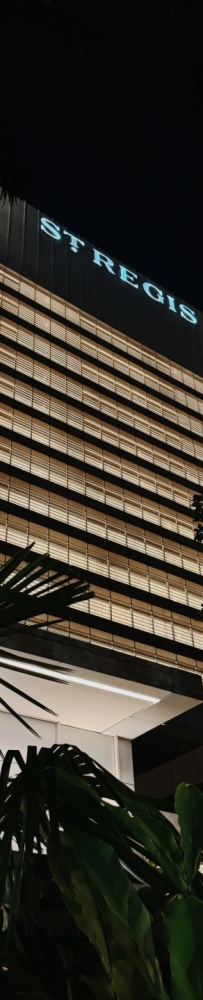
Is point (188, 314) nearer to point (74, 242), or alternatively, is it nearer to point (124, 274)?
point (124, 274)

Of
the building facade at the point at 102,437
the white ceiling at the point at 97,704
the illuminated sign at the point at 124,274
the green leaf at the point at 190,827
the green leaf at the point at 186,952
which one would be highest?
the illuminated sign at the point at 124,274

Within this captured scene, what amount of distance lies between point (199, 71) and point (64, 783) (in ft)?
35.6

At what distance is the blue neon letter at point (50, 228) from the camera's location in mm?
40156

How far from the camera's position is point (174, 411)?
41312mm

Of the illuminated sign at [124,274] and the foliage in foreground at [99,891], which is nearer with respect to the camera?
the foliage in foreground at [99,891]

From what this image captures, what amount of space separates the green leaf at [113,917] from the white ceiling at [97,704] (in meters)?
14.8

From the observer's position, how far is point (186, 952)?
214 centimetres

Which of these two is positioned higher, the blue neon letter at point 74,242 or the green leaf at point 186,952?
the blue neon letter at point 74,242

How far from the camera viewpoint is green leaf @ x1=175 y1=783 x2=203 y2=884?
8.13ft

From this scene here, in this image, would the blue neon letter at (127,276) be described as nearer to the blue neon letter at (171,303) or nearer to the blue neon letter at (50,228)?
the blue neon letter at (171,303)

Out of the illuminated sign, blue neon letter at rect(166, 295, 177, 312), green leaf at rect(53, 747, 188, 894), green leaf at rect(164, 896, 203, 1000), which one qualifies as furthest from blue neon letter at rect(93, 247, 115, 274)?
green leaf at rect(164, 896, 203, 1000)

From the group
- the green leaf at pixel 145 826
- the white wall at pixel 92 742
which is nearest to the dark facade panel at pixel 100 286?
the white wall at pixel 92 742

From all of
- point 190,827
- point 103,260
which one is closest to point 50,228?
point 103,260

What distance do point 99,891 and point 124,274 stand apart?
4462 cm
